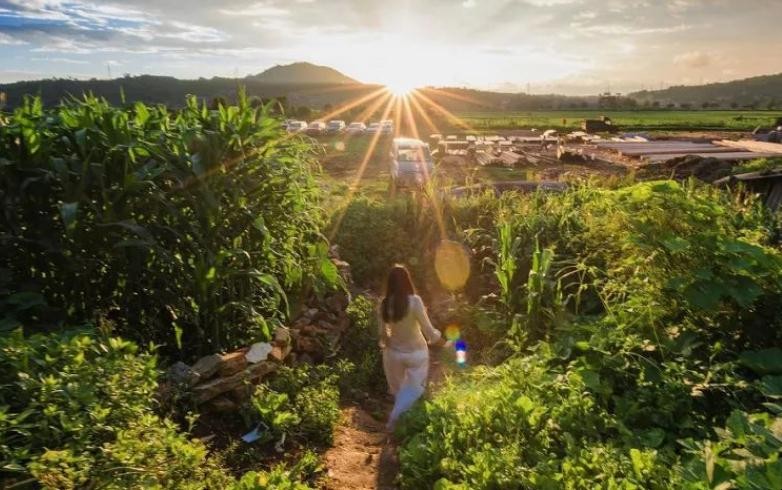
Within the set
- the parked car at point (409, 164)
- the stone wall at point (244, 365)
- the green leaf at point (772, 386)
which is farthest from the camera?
the parked car at point (409, 164)

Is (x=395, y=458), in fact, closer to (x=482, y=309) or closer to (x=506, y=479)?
(x=506, y=479)

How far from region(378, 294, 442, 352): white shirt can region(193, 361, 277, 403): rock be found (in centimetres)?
125

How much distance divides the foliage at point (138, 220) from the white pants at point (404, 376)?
1.35 m

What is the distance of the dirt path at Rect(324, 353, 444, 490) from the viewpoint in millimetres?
4223

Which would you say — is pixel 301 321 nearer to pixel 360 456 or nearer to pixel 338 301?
pixel 338 301

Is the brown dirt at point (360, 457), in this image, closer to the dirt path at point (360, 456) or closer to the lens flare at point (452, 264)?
the dirt path at point (360, 456)

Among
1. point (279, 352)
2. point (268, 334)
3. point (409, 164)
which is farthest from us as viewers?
point (409, 164)

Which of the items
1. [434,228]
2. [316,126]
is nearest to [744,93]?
[316,126]

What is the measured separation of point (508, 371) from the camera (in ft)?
15.7

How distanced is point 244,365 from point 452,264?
4.85 meters

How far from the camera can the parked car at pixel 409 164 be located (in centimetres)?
1992

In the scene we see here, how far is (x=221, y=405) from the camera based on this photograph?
454cm

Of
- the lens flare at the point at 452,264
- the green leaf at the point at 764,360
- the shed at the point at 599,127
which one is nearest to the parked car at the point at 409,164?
the lens flare at the point at 452,264

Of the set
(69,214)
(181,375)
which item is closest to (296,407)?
(181,375)
